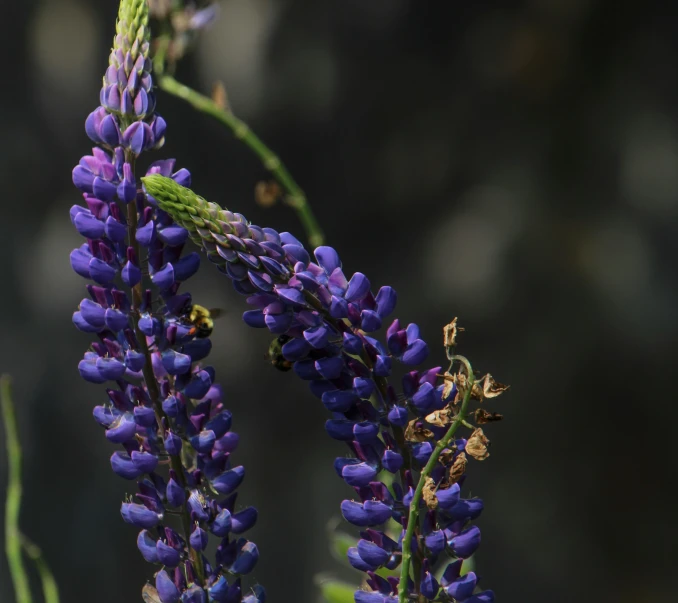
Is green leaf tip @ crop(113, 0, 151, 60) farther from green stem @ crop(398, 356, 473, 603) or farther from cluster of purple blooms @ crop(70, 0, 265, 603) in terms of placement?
green stem @ crop(398, 356, 473, 603)

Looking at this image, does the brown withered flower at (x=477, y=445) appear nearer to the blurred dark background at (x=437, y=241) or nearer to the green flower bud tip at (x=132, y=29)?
the green flower bud tip at (x=132, y=29)

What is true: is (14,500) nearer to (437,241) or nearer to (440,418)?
(440,418)

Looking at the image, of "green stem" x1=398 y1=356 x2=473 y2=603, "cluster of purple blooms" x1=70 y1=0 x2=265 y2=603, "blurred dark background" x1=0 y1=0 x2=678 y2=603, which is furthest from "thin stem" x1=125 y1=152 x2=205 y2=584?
"blurred dark background" x1=0 y1=0 x2=678 y2=603

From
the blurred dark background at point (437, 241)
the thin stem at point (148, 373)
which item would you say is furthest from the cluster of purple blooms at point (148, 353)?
the blurred dark background at point (437, 241)

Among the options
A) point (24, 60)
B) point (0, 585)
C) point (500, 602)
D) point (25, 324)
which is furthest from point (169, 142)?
point (500, 602)

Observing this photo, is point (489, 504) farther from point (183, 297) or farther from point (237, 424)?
point (183, 297)

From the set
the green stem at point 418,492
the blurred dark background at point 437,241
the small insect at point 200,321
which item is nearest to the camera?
the green stem at point 418,492

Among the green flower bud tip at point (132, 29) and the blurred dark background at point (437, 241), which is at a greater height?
the blurred dark background at point (437, 241)
